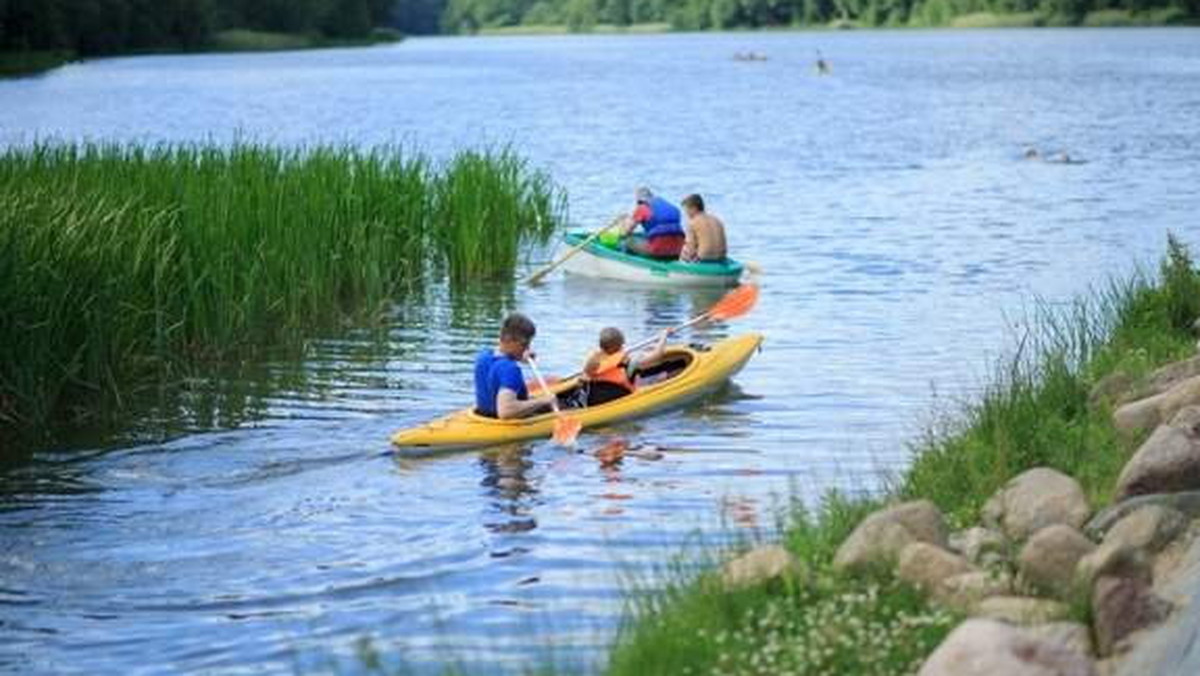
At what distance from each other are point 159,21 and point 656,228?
259 feet

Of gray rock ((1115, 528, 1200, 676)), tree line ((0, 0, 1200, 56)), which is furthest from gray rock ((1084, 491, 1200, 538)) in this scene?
tree line ((0, 0, 1200, 56))

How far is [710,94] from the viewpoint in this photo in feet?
233

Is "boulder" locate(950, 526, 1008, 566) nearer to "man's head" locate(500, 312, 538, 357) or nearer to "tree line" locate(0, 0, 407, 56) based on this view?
"man's head" locate(500, 312, 538, 357)

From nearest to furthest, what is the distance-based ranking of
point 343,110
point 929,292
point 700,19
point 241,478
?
point 241,478 < point 929,292 < point 343,110 < point 700,19

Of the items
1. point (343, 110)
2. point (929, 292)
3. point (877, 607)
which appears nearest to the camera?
point (877, 607)

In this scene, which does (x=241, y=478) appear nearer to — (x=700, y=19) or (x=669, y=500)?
(x=669, y=500)

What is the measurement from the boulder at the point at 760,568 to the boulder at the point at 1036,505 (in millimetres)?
1196

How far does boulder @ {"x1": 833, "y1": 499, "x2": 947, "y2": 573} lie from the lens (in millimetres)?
8164

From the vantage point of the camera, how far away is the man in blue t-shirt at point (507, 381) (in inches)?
570

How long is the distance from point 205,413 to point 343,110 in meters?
44.2

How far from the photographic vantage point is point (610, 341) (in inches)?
615

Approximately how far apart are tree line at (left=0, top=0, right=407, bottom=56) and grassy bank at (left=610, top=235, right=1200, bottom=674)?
62381 millimetres

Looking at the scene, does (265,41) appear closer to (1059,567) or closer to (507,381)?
(507,381)

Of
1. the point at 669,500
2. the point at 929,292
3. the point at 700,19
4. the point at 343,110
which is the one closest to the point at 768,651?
the point at 669,500
